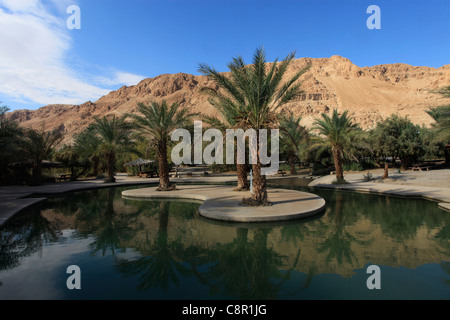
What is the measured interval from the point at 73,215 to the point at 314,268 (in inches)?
411

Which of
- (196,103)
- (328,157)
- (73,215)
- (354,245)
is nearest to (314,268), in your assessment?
(354,245)

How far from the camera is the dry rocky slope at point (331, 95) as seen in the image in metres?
97.4

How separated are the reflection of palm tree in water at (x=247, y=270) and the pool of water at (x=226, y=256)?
0.02m

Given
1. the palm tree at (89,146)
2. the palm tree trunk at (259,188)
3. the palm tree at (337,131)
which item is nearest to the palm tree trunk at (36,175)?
the palm tree at (89,146)

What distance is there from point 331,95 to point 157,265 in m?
127

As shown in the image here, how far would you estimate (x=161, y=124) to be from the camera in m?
17.0

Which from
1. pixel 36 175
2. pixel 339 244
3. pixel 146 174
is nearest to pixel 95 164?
pixel 146 174

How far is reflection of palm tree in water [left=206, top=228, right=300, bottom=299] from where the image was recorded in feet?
14.6

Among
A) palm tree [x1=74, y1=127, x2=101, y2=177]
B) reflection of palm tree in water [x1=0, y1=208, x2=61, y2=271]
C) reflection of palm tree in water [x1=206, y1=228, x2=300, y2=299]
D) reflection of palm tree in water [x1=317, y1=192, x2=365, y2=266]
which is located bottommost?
reflection of palm tree in water [x1=0, y1=208, x2=61, y2=271]

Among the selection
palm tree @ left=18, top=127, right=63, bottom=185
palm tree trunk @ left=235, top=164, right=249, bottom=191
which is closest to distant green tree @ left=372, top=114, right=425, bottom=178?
palm tree trunk @ left=235, top=164, right=249, bottom=191

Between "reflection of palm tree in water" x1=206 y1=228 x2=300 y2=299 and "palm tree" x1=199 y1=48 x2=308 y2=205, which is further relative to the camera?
"palm tree" x1=199 y1=48 x2=308 y2=205

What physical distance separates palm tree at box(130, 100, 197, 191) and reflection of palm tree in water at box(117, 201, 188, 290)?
33.5ft

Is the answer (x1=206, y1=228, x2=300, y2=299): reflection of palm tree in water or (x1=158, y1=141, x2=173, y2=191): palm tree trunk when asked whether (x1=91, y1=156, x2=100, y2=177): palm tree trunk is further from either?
(x1=206, y1=228, x2=300, y2=299): reflection of palm tree in water

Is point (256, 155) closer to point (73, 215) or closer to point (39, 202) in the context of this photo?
point (73, 215)
